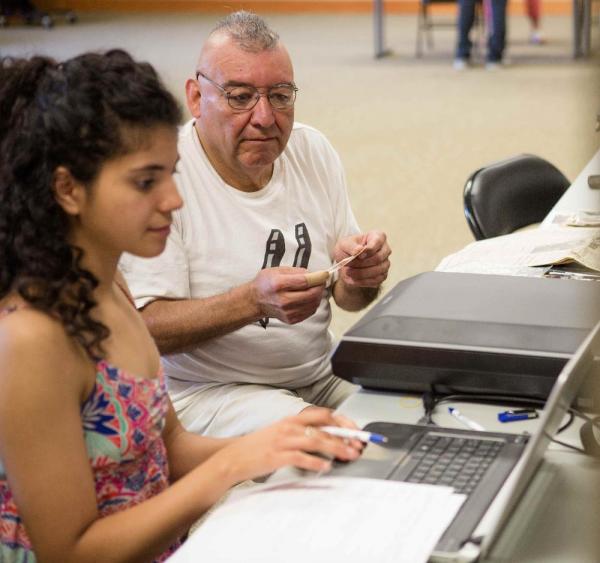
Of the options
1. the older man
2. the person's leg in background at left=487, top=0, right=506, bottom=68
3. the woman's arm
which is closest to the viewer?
the woman's arm

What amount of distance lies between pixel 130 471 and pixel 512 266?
3.08ft

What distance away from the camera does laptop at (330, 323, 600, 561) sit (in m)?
1.09

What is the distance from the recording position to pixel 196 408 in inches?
79.0

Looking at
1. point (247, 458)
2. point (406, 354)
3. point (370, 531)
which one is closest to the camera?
point (370, 531)

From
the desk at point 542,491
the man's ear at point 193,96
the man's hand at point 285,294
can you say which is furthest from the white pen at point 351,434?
the man's ear at point 193,96

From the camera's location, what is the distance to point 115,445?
132 cm

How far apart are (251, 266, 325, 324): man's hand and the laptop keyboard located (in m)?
0.49

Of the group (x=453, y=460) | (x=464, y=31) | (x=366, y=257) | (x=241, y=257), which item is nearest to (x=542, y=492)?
(x=453, y=460)

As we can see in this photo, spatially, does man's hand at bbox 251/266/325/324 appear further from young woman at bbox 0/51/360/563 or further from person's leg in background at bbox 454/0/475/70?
person's leg in background at bbox 454/0/475/70

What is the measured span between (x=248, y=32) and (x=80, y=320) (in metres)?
0.92

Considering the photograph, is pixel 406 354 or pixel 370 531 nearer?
pixel 370 531

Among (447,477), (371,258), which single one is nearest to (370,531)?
(447,477)

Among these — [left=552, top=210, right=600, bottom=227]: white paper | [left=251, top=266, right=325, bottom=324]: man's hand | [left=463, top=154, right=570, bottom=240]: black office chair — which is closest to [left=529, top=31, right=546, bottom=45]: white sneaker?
[left=463, top=154, right=570, bottom=240]: black office chair

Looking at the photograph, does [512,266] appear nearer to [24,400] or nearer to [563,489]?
[563,489]
